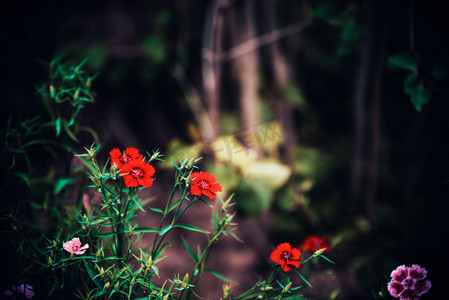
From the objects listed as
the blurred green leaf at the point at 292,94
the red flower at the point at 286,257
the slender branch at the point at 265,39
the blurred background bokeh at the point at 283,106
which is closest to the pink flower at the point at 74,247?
the red flower at the point at 286,257

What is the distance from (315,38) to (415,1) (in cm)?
63

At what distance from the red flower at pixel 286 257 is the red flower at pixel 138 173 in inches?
10.0

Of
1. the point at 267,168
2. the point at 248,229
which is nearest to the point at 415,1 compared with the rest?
the point at 267,168

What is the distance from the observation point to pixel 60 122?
0.71 metres

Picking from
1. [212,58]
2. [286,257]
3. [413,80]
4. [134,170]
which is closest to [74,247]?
[134,170]

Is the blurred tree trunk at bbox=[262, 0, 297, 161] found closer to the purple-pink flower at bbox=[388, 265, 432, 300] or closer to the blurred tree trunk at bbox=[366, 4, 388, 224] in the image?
the blurred tree trunk at bbox=[366, 4, 388, 224]

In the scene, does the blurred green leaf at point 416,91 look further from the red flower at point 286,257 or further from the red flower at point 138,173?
the red flower at point 138,173

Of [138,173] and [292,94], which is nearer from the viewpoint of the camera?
[138,173]

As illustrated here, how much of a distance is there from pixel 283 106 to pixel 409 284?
1.05 meters

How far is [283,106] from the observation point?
1.52m

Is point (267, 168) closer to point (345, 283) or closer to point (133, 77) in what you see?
point (345, 283)

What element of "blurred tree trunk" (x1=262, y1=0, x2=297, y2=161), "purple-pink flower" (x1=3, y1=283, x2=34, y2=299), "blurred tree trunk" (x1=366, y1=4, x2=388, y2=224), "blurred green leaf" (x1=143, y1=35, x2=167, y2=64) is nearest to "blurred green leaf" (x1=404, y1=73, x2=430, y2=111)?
"blurred tree trunk" (x1=366, y1=4, x2=388, y2=224)

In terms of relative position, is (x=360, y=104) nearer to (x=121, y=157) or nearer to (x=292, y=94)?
(x=292, y=94)

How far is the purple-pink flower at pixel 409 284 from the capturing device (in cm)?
57
